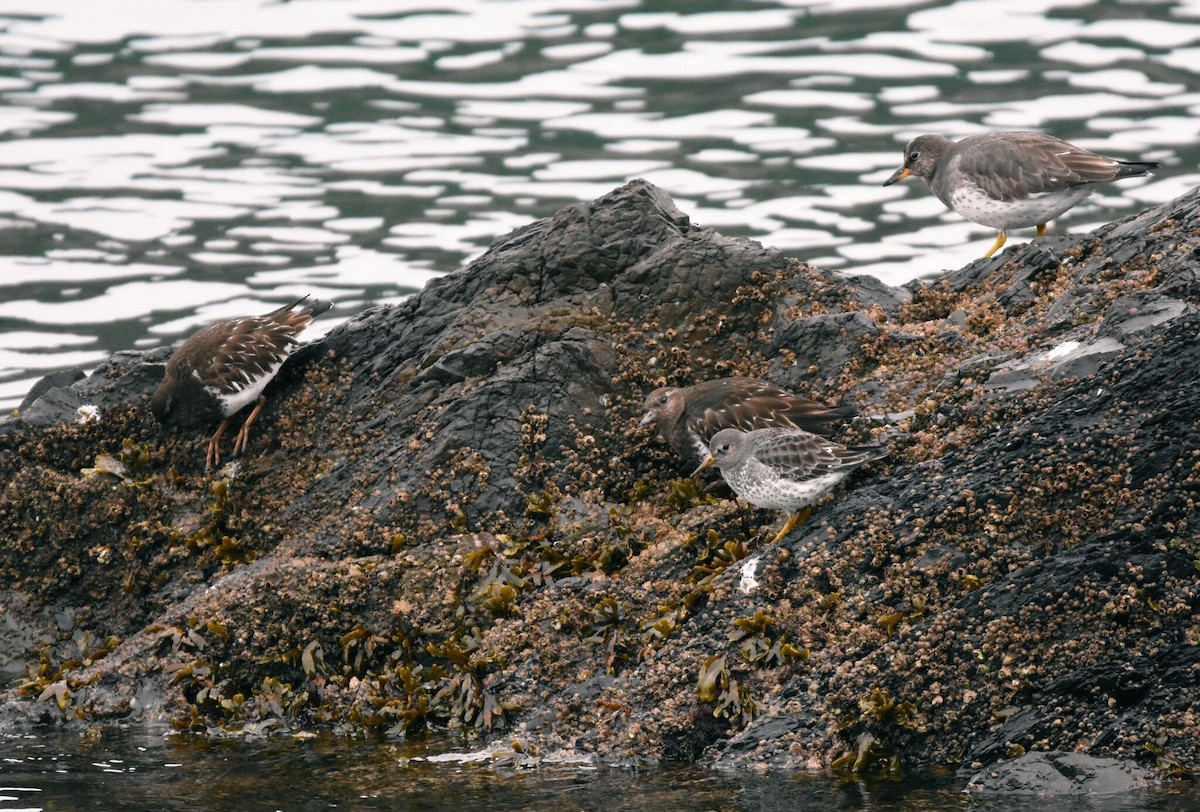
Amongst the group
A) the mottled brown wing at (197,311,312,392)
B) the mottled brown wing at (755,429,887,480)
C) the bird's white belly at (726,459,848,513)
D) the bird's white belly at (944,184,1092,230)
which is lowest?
the bird's white belly at (726,459,848,513)

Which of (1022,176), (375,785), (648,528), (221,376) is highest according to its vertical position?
(1022,176)

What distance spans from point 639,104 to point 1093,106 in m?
6.26

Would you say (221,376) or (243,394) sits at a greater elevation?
(221,376)

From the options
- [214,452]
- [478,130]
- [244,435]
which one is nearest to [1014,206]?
[244,435]

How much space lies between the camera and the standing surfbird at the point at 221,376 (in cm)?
921

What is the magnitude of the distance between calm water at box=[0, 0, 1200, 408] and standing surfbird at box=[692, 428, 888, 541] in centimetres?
961

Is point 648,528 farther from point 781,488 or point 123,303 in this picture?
point 123,303

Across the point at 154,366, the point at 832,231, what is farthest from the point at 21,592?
the point at 832,231

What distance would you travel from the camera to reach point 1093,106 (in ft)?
61.8

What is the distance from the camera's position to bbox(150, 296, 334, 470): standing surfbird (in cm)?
921

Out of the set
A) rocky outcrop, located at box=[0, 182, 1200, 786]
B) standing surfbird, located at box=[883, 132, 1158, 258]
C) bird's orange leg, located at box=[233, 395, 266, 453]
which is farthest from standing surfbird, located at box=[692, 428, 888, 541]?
bird's orange leg, located at box=[233, 395, 266, 453]

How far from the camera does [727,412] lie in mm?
8312

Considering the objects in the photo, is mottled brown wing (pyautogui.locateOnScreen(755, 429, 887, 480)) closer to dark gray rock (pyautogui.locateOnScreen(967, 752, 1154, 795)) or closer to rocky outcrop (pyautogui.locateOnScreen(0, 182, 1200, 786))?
rocky outcrop (pyautogui.locateOnScreen(0, 182, 1200, 786))

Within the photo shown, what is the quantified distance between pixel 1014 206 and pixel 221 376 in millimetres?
5722
